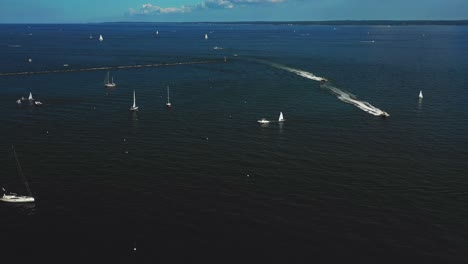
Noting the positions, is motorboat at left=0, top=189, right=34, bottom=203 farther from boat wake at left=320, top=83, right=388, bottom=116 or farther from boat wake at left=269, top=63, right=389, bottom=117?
boat wake at left=320, top=83, right=388, bottom=116

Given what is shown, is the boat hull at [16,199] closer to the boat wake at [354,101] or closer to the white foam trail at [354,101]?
the boat wake at [354,101]

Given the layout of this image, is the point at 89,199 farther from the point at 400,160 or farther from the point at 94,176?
the point at 400,160

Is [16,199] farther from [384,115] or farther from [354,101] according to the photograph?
[354,101]

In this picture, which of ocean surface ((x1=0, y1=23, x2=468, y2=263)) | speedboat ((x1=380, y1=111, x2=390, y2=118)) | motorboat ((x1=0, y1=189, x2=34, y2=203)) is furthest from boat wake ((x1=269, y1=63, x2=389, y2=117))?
motorboat ((x1=0, y1=189, x2=34, y2=203))

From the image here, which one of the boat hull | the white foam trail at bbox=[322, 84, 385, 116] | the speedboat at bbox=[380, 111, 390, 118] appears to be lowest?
the boat hull

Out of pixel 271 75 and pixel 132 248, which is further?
pixel 271 75

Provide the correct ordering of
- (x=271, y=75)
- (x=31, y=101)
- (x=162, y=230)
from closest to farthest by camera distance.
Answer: (x=162, y=230) → (x=31, y=101) → (x=271, y=75)

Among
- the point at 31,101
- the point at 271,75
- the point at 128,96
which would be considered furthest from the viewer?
the point at 271,75

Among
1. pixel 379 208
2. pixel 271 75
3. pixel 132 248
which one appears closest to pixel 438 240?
pixel 379 208

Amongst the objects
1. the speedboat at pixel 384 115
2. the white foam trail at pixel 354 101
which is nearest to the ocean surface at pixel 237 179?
the white foam trail at pixel 354 101

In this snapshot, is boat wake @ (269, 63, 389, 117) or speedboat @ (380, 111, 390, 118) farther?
boat wake @ (269, 63, 389, 117)

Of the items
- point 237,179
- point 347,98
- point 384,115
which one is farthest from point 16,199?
point 347,98
